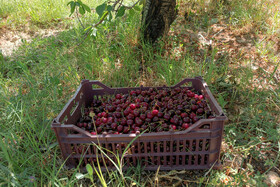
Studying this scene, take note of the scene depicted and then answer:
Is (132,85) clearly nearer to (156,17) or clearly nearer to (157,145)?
(156,17)

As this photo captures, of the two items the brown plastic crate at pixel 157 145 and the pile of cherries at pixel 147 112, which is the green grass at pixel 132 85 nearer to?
the brown plastic crate at pixel 157 145

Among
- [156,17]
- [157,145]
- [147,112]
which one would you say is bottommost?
[157,145]

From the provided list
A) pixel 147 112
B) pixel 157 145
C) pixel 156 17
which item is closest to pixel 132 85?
pixel 147 112

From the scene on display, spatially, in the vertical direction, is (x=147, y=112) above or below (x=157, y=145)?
above

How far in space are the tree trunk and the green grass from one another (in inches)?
6.7

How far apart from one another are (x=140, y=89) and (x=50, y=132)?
2.87 ft

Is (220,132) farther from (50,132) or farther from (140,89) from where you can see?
(50,132)

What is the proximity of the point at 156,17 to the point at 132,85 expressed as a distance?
1.11m

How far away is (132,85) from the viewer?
102 inches

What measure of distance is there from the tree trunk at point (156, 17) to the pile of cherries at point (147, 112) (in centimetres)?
139

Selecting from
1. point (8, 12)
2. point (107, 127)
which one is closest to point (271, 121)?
point (107, 127)

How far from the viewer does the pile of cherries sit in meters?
1.60

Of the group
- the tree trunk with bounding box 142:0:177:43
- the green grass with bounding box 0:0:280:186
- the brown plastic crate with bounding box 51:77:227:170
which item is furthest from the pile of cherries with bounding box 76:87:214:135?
the tree trunk with bounding box 142:0:177:43

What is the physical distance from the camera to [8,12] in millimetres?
4879
